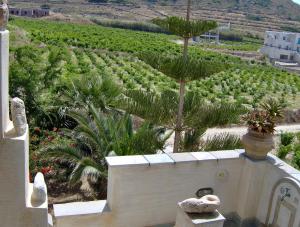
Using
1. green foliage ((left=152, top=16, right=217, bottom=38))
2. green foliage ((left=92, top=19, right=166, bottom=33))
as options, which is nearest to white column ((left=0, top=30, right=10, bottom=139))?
green foliage ((left=152, top=16, right=217, bottom=38))

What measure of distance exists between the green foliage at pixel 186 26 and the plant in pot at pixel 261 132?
181 centimetres

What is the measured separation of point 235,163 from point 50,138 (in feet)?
14.1

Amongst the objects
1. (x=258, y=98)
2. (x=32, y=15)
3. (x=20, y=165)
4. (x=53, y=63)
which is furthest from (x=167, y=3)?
(x=20, y=165)

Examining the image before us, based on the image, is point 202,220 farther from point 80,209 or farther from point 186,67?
point 186,67

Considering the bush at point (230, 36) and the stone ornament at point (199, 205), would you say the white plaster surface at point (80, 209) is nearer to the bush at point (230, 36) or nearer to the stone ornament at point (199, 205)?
the stone ornament at point (199, 205)

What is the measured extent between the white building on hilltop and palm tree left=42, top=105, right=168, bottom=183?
58.6 metres

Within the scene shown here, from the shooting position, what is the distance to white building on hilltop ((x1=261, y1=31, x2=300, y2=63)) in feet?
202

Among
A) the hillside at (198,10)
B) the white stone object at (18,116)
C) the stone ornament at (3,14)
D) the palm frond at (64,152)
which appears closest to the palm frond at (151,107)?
the palm frond at (64,152)

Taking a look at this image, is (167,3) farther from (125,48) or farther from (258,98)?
(258,98)

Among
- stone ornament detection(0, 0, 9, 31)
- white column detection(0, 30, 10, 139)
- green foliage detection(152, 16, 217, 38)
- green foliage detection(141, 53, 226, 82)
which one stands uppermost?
stone ornament detection(0, 0, 9, 31)

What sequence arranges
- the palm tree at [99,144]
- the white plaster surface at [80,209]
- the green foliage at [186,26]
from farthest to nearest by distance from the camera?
the green foliage at [186,26] < the palm tree at [99,144] < the white plaster surface at [80,209]

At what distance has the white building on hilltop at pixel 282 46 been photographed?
6156 centimetres

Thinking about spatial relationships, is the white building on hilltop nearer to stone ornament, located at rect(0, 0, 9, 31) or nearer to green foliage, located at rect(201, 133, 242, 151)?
green foliage, located at rect(201, 133, 242, 151)

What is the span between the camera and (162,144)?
6.77 m
